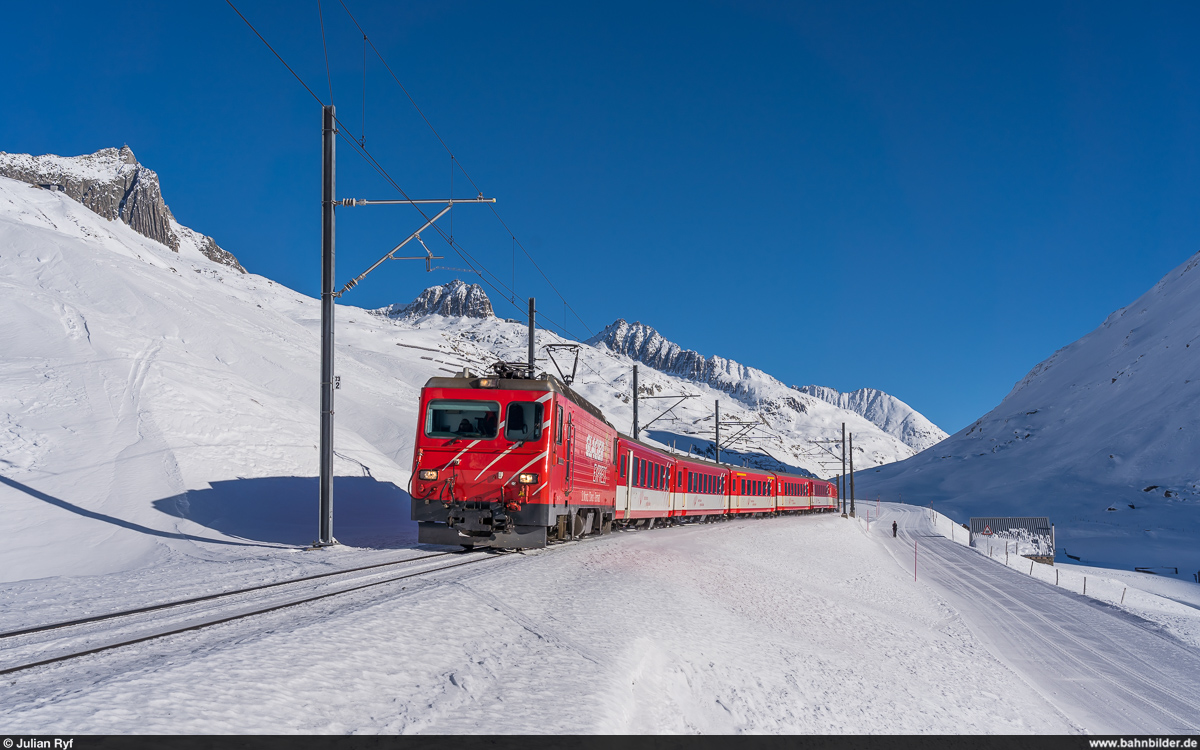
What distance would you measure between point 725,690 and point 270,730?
5.20m

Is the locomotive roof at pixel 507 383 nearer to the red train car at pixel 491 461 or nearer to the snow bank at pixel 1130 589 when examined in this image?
the red train car at pixel 491 461

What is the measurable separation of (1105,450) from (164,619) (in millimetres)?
104336

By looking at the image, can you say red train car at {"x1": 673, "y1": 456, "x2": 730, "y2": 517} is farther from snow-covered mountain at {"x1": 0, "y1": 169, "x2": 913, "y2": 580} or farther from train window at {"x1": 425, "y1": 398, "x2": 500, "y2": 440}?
train window at {"x1": 425, "y1": 398, "x2": 500, "y2": 440}

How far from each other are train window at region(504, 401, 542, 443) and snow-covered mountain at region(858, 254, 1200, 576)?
51822mm

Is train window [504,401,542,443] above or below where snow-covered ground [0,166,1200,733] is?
above

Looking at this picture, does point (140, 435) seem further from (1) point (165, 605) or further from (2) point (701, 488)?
(2) point (701, 488)

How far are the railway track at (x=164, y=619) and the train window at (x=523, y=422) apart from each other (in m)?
4.43

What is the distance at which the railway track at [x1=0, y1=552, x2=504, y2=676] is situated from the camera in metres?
6.31

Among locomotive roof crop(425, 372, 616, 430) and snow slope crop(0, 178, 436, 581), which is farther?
snow slope crop(0, 178, 436, 581)

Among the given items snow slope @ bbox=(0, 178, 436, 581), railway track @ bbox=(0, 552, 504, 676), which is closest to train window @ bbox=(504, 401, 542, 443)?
railway track @ bbox=(0, 552, 504, 676)

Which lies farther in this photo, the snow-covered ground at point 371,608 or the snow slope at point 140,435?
the snow slope at point 140,435

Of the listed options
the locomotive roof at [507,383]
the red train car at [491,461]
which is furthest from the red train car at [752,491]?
the locomotive roof at [507,383]

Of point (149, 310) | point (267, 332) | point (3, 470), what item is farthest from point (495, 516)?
point (267, 332)

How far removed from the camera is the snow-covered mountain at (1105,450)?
64938 mm
